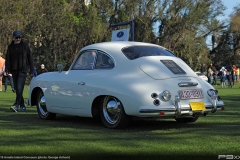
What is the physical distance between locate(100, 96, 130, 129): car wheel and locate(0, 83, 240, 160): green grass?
167mm

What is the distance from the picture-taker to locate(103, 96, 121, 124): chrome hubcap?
8135 millimetres

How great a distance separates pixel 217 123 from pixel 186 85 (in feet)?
5.38

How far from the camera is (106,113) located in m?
8.42

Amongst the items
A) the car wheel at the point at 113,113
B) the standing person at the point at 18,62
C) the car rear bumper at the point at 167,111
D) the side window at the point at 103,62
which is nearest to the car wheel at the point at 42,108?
the standing person at the point at 18,62

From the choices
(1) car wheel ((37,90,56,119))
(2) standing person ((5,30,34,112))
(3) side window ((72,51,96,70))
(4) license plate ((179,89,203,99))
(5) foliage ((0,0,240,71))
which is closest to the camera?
(4) license plate ((179,89,203,99))

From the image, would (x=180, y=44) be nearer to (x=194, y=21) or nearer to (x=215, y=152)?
(x=194, y=21)

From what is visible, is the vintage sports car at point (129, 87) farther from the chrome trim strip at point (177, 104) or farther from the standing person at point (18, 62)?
the standing person at point (18, 62)

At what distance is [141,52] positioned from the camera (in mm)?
8711

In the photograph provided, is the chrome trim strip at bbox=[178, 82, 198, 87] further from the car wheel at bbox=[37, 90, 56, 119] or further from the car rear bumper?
the car wheel at bbox=[37, 90, 56, 119]

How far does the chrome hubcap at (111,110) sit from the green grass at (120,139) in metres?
0.21

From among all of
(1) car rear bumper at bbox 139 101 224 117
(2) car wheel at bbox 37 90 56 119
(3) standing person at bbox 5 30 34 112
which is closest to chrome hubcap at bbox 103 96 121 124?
(1) car rear bumper at bbox 139 101 224 117

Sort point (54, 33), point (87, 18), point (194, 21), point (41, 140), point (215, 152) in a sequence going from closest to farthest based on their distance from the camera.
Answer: point (215, 152)
point (41, 140)
point (54, 33)
point (87, 18)
point (194, 21)

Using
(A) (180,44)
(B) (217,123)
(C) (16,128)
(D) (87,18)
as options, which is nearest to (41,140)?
(C) (16,128)

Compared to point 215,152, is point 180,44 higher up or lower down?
higher up
